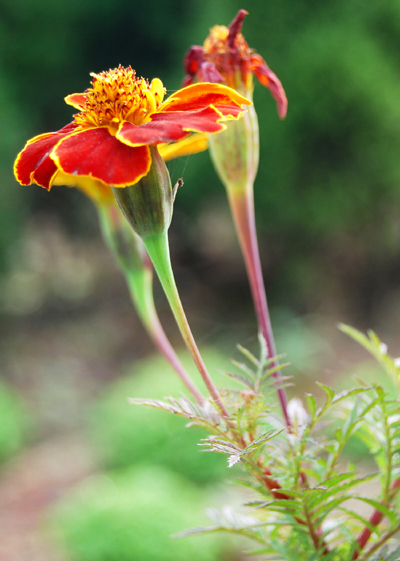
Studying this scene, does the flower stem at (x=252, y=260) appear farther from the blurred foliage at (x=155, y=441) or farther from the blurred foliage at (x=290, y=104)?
the blurred foliage at (x=290, y=104)

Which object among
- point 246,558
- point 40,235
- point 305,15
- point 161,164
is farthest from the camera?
point 40,235

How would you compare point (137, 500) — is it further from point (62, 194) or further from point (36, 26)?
point (36, 26)

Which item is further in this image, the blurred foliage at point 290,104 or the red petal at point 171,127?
the blurred foliage at point 290,104

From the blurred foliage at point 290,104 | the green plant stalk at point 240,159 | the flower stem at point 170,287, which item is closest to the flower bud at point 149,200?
the flower stem at point 170,287

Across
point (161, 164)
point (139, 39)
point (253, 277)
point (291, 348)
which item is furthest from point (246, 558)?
point (139, 39)

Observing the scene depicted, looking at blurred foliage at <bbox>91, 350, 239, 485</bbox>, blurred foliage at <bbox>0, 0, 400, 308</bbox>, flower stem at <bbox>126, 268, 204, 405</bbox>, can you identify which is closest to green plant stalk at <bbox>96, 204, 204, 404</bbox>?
flower stem at <bbox>126, 268, 204, 405</bbox>

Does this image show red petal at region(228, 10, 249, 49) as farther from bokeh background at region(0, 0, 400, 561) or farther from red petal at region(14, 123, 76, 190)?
bokeh background at region(0, 0, 400, 561)

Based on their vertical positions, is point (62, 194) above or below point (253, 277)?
above
